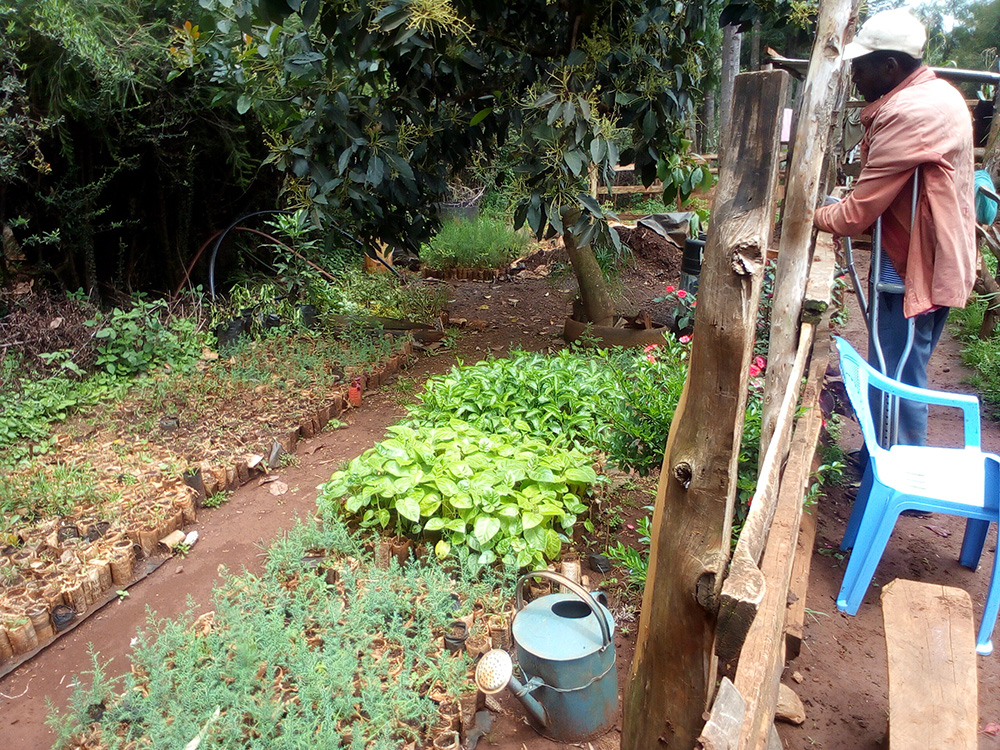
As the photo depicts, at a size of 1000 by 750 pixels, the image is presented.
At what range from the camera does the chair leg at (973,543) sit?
3115mm

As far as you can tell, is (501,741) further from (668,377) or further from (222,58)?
(222,58)

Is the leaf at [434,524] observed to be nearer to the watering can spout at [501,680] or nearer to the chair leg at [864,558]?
the watering can spout at [501,680]

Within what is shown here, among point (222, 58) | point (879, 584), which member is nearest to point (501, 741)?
point (879, 584)

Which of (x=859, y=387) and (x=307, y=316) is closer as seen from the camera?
(x=859, y=387)

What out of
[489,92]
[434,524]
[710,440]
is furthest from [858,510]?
[489,92]

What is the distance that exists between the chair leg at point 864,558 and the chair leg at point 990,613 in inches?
14.4

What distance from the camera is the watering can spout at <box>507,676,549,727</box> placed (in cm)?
217

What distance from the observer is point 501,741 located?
2.34 m

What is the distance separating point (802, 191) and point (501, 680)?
222cm

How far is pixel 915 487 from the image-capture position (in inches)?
108

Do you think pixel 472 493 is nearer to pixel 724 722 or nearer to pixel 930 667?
pixel 930 667

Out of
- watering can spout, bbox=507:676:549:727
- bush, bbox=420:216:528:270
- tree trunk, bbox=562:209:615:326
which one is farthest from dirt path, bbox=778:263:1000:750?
bush, bbox=420:216:528:270

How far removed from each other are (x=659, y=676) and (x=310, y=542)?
1880mm

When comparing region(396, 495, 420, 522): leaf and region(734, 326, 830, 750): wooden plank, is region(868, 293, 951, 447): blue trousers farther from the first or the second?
region(396, 495, 420, 522): leaf
